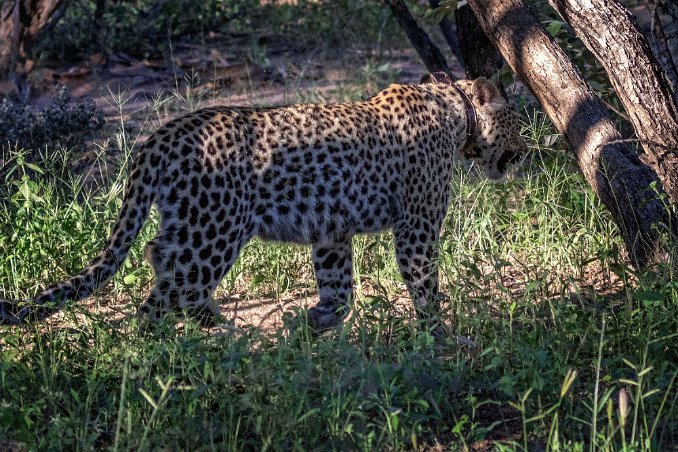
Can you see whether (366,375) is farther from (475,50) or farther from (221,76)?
(221,76)

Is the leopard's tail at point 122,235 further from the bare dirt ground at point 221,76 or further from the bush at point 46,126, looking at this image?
the bare dirt ground at point 221,76

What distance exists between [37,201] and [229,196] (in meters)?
1.82

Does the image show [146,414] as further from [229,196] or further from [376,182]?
[376,182]

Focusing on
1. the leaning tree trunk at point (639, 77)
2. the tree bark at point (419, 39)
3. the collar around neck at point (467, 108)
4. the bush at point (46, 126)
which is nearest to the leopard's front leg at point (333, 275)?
the collar around neck at point (467, 108)

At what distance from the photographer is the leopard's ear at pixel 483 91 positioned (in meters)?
7.08

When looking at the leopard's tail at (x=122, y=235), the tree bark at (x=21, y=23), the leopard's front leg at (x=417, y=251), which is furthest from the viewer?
the tree bark at (x=21, y=23)

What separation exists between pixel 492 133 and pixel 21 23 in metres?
4.77

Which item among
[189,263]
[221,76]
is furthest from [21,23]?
[189,263]

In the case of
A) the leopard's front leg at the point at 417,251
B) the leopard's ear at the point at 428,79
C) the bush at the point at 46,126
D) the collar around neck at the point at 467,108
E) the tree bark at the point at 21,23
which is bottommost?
the leopard's front leg at the point at 417,251

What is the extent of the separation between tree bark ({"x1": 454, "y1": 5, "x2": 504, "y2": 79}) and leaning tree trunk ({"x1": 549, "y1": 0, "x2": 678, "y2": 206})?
2486mm

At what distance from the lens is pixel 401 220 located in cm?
664

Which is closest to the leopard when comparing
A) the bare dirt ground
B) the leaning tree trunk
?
the leaning tree trunk

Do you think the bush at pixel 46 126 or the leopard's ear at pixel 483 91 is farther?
the bush at pixel 46 126

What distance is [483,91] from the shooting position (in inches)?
279
